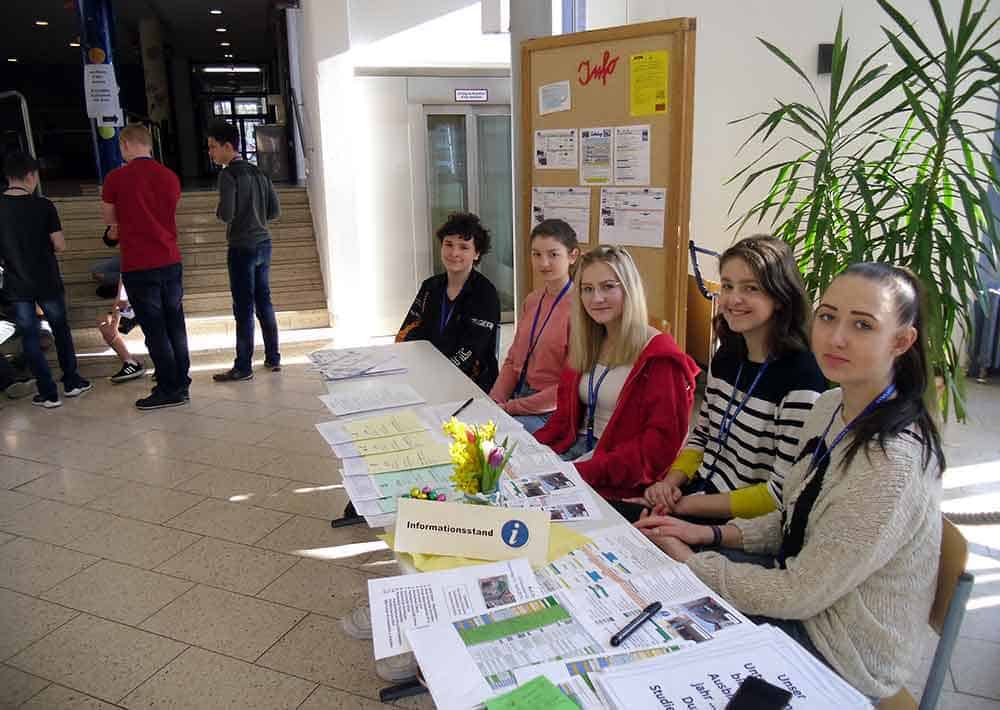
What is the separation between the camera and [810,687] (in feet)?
3.59

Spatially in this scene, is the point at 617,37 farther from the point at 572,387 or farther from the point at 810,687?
the point at 810,687

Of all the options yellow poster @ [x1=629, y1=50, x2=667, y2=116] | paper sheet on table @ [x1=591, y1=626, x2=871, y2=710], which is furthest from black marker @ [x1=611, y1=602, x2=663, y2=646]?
yellow poster @ [x1=629, y1=50, x2=667, y2=116]

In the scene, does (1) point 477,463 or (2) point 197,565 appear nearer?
(1) point 477,463

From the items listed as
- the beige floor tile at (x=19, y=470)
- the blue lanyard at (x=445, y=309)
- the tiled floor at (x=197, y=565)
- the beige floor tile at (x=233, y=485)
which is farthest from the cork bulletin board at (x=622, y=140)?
the beige floor tile at (x=19, y=470)

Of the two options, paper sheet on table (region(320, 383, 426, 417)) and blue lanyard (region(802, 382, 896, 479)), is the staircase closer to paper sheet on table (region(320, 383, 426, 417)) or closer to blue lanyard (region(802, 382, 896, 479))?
paper sheet on table (region(320, 383, 426, 417))

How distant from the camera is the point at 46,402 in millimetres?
5094

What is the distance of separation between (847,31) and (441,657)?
5006mm

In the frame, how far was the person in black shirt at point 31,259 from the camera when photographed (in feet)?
15.5

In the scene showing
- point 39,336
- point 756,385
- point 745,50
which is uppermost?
point 745,50

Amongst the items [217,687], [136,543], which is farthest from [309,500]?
[217,687]

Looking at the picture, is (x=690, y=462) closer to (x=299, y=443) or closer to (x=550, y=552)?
(x=550, y=552)

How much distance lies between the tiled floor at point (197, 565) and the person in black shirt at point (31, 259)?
1.50 feet

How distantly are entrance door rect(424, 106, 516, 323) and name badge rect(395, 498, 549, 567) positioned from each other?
216 inches

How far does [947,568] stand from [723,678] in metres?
0.58
